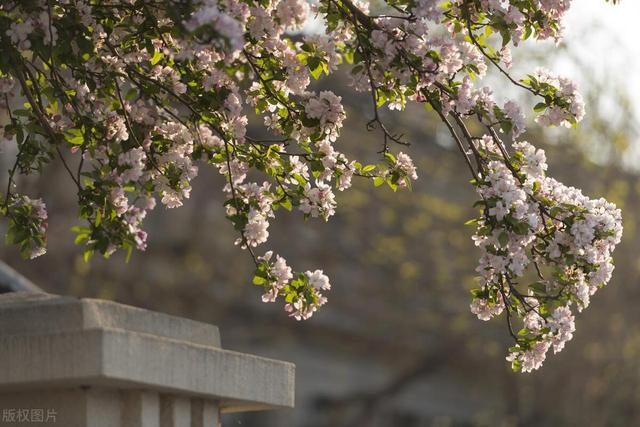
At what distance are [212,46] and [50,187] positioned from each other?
1249 cm

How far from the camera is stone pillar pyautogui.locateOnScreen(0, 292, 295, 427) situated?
4152mm

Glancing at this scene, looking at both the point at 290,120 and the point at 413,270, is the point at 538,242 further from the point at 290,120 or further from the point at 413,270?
the point at 413,270

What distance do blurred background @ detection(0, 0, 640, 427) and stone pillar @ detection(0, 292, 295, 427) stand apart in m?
9.98

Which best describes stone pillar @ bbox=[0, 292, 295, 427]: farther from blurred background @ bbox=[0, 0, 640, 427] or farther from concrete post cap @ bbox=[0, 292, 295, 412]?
blurred background @ bbox=[0, 0, 640, 427]

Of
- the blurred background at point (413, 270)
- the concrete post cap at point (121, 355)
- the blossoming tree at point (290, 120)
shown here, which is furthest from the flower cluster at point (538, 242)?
the blurred background at point (413, 270)

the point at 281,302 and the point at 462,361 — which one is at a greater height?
the point at 281,302

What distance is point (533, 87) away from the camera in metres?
5.36

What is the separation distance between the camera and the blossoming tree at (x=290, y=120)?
193 inches

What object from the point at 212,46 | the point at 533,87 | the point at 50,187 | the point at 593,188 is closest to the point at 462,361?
the point at 593,188

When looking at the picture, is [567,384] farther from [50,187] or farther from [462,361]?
[50,187]

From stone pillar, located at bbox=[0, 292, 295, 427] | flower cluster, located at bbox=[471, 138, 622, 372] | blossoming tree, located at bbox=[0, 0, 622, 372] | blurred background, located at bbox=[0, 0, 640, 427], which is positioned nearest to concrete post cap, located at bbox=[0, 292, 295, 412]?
stone pillar, located at bbox=[0, 292, 295, 427]

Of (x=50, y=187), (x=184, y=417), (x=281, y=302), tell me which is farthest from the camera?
(x=281, y=302)

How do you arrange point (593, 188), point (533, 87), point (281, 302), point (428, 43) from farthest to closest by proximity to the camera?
point (281, 302)
point (593, 188)
point (533, 87)
point (428, 43)

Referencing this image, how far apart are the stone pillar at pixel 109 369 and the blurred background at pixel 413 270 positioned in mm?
9979
